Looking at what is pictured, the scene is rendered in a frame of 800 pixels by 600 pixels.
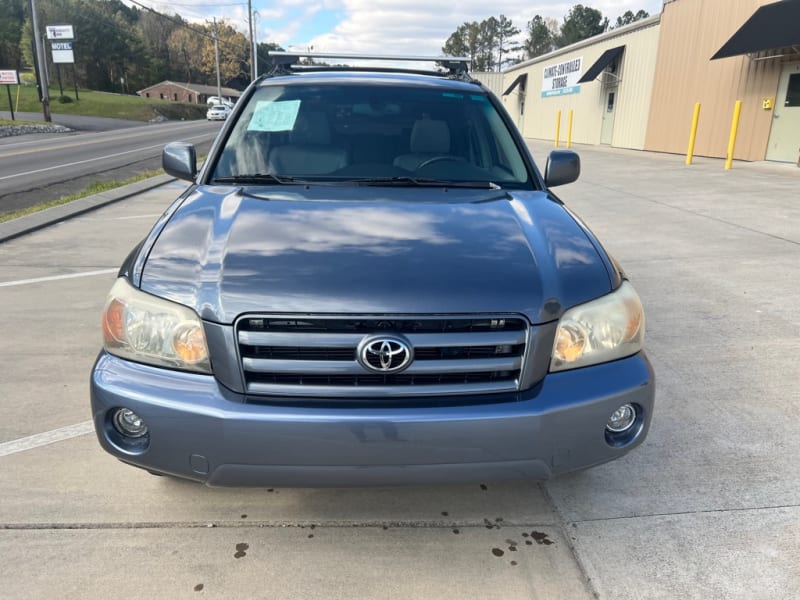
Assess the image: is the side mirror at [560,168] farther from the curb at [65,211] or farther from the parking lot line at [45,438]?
the curb at [65,211]

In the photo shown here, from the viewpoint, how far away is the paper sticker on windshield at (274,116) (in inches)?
128

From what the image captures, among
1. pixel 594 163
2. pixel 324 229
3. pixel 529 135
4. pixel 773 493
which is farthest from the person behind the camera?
pixel 529 135

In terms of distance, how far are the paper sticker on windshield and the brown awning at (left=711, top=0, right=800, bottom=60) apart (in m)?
13.8

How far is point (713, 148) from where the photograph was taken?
17.0 meters

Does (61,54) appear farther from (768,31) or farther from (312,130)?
(312,130)

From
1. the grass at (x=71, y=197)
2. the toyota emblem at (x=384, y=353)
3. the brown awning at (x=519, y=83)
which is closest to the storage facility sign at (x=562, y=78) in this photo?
the brown awning at (x=519, y=83)

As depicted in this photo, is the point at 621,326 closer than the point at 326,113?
Yes

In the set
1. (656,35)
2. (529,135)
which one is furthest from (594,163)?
(529,135)

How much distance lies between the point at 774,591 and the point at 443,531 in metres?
1.12

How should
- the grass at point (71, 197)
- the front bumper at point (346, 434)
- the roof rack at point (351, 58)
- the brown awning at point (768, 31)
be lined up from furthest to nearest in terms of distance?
the brown awning at point (768, 31), the grass at point (71, 197), the roof rack at point (351, 58), the front bumper at point (346, 434)

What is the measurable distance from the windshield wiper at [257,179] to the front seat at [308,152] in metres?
0.09

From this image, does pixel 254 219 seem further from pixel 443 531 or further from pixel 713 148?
pixel 713 148

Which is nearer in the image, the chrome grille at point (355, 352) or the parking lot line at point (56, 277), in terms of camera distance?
the chrome grille at point (355, 352)

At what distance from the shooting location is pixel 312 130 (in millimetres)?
3229
